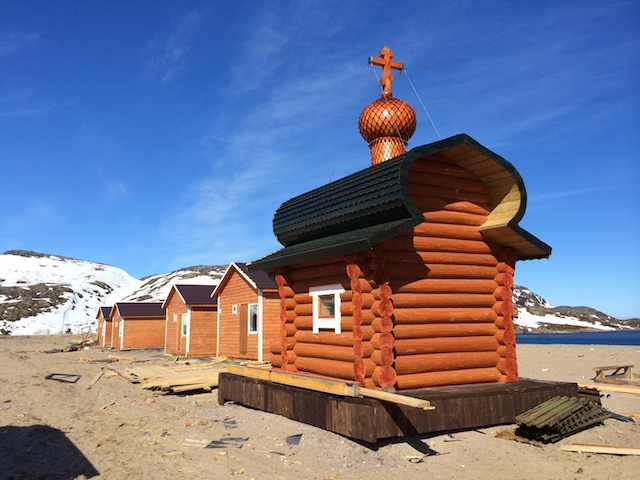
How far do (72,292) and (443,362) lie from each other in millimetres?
98087

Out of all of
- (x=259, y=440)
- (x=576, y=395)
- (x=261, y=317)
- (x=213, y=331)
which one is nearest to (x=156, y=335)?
(x=213, y=331)

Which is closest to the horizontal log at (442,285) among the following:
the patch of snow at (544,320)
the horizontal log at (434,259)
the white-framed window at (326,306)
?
the horizontal log at (434,259)

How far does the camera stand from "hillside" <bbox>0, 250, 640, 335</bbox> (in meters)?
73.8

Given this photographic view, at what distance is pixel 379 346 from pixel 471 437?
2170 millimetres

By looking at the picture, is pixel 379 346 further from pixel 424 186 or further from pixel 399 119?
pixel 399 119

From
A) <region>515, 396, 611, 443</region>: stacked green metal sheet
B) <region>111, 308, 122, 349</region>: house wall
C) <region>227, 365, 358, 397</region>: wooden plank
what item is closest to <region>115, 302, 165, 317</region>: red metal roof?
<region>111, 308, 122, 349</region>: house wall

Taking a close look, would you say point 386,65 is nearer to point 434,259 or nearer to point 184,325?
point 434,259

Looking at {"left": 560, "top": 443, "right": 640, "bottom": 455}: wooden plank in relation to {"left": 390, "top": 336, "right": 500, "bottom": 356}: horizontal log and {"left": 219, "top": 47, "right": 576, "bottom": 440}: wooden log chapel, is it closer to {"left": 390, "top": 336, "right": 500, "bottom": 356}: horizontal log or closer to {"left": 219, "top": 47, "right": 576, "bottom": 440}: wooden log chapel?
{"left": 219, "top": 47, "right": 576, "bottom": 440}: wooden log chapel

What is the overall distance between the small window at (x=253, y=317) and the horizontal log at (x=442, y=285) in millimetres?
14700

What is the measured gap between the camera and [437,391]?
7.99 meters

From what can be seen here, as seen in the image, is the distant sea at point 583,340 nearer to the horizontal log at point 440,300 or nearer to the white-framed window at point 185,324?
the white-framed window at point 185,324

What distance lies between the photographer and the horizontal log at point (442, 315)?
8445mm

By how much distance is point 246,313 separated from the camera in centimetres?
2328

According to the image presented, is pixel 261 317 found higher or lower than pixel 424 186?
lower
